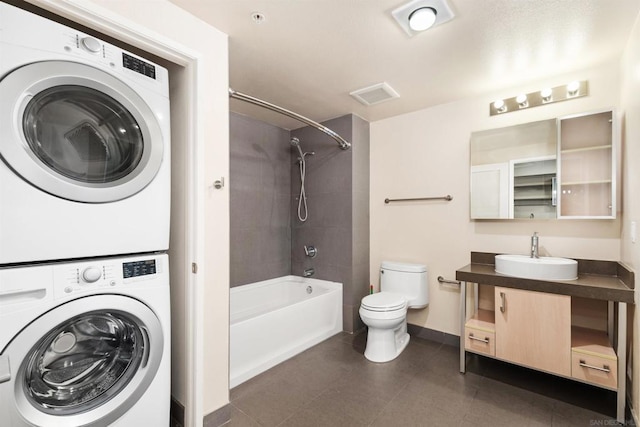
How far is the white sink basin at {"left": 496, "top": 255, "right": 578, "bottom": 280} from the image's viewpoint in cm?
190

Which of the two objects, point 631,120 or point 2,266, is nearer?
point 2,266

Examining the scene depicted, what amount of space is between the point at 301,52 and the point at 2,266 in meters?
1.81

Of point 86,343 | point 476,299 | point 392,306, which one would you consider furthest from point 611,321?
point 86,343

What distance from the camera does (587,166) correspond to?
6.80ft

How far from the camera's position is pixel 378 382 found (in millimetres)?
2100

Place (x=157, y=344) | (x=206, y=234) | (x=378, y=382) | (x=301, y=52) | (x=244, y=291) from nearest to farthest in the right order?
(x=157, y=344)
(x=206, y=234)
(x=301, y=52)
(x=378, y=382)
(x=244, y=291)

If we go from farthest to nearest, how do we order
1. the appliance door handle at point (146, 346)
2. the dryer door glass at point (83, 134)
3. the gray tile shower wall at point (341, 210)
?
the gray tile shower wall at point (341, 210)
the appliance door handle at point (146, 346)
the dryer door glass at point (83, 134)

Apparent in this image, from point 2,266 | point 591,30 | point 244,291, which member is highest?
point 591,30

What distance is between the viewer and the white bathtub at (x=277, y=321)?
6.97 feet

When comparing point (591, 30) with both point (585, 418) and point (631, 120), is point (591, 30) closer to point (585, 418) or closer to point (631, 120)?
point (631, 120)

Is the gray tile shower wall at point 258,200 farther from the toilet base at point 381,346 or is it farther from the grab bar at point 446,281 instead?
the grab bar at point 446,281

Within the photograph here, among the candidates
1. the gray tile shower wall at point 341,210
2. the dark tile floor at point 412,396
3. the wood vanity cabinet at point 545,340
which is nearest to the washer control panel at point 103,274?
the dark tile floor at point 412,396

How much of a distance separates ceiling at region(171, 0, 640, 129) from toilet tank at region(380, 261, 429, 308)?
1.55m

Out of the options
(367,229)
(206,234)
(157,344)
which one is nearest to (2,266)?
(157,344)
